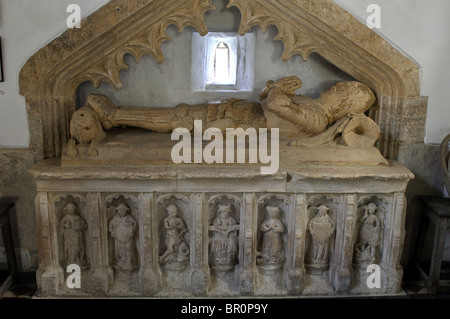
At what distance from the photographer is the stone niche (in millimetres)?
3764

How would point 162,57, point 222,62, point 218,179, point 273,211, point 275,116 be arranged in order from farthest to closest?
point 222,62, point 162,57, point 275,116, point 273,211, point 218,179

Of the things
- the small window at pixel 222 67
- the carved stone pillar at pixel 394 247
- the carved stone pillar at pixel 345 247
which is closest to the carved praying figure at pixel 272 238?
the carved stone pillar at pixel 345 247

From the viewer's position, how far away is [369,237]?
394 centimetres

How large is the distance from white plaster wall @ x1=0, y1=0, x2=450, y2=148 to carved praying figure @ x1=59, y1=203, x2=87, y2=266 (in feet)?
2.42

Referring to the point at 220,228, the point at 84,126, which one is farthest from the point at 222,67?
the point at 220,228

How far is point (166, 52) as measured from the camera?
14.3 feet

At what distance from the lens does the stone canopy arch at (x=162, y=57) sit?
384 centimetres

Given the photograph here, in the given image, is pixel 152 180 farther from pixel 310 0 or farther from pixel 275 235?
pixel 310 0

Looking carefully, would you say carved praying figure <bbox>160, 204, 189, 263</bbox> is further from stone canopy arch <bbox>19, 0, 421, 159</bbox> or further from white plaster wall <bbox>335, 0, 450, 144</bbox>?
white plaster wall <bbox>335, 0, 450, 144</bbox>

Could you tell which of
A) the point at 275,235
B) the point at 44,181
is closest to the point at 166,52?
the point at 44,181

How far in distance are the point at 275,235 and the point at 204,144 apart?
93 cm

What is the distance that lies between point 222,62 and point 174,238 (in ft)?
5.72

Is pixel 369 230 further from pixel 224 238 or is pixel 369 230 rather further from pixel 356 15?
pixel 356 15

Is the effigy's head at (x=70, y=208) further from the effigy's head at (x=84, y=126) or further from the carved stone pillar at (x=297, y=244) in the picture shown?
the carved stone pillar at (x=297, y=244)
